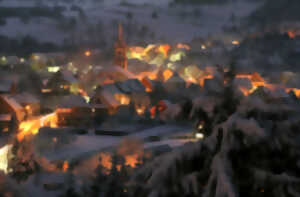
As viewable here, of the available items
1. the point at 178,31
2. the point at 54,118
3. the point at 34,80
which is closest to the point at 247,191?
the point at 54,118

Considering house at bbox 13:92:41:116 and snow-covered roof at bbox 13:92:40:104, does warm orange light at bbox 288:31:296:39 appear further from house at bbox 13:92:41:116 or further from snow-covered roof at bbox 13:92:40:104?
snow-covered roof at bbox 13:92:40:104

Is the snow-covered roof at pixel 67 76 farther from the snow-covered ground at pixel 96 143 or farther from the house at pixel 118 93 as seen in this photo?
the snow-covered ground at pixel 96 143

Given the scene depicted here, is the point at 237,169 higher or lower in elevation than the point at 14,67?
higher

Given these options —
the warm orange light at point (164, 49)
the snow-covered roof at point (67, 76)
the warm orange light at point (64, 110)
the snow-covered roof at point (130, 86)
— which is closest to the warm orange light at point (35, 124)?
the warm orange light at point (64, 110)

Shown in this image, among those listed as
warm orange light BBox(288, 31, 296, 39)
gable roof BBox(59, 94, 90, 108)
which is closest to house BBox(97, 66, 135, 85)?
gable roof BBox(59, 94, 90, 108)

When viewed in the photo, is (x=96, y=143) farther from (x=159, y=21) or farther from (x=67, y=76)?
(x=159, y=21)

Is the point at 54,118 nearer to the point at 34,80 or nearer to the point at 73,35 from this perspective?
the point at 34,80

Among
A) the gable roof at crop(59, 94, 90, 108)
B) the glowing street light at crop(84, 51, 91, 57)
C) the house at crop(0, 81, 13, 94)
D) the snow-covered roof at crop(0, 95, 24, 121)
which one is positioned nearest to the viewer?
the snow-covered roof at crop(0, 95, 24, 121)
